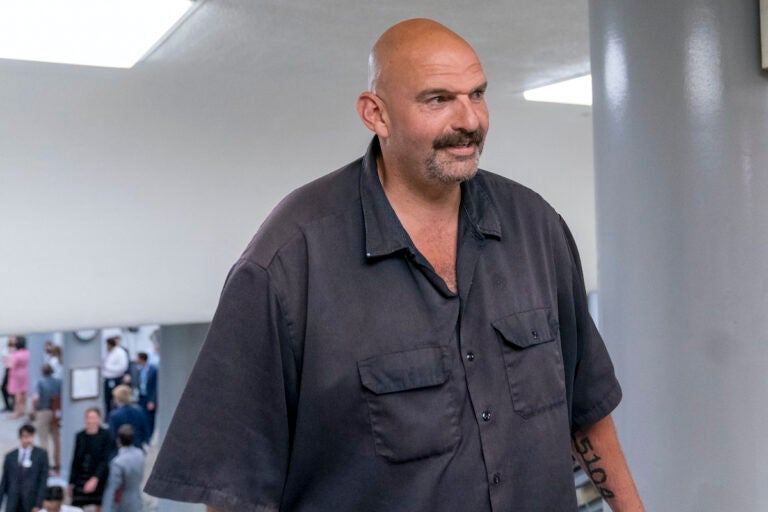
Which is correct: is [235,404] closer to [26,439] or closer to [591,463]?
[591,463]

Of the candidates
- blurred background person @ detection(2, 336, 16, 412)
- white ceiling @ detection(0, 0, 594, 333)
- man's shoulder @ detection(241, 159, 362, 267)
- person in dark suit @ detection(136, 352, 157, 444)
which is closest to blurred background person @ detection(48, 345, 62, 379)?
blurred background person @ detection(2, 336, 16, 412)

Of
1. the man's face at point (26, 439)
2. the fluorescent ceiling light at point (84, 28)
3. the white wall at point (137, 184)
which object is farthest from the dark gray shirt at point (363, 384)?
the man's face at point (26, 439)

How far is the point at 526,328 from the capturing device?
169 centimetres

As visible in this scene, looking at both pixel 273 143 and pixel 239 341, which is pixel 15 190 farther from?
pixel 239 341

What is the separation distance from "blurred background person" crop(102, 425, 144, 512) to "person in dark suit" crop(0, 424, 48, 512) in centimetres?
40

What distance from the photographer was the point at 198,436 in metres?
1.52

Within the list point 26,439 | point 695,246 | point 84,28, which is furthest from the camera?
point 26,439

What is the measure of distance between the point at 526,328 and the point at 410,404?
286 millimetres

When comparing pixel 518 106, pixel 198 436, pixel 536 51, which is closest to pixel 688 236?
pixel 198 436

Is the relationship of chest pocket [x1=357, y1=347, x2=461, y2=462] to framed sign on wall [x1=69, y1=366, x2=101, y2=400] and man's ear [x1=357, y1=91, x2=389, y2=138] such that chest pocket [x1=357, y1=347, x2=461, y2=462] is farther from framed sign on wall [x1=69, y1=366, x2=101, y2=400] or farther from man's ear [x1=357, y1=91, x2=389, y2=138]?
framed sign on wall [x1=69, y1=366, x2=101, y2=400]

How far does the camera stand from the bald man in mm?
1528

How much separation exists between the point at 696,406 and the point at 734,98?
92 cm

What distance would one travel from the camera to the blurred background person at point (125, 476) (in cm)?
553

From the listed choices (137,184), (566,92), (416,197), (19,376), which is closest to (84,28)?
(137,184)
